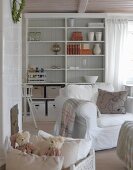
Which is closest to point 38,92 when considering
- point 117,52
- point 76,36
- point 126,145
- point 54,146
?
point 76,36

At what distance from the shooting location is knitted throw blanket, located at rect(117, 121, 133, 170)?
373cm

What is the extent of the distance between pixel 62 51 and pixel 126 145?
13.8ft

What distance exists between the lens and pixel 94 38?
756 cm

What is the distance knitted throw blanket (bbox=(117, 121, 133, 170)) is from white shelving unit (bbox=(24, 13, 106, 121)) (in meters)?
3.57

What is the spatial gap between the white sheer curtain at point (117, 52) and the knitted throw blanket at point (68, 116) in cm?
253

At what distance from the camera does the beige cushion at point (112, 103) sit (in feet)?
17.4

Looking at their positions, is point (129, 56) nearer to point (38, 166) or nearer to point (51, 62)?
point (51, 62)

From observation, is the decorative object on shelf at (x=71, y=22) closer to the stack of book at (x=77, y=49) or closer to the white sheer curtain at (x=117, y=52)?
the stack of book at (x=77, y=49)

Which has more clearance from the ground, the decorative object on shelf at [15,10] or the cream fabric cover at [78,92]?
the decorative object on shelf at [15,10]

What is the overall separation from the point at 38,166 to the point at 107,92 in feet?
10.7

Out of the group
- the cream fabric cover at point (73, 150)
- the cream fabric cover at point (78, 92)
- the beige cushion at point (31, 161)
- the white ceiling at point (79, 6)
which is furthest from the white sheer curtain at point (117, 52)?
the beige cushion at point (31, 161)

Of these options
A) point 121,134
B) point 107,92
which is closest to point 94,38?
point 107,92

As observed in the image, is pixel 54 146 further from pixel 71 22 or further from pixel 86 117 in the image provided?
pixel 71 22

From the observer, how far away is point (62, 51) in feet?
25.3
